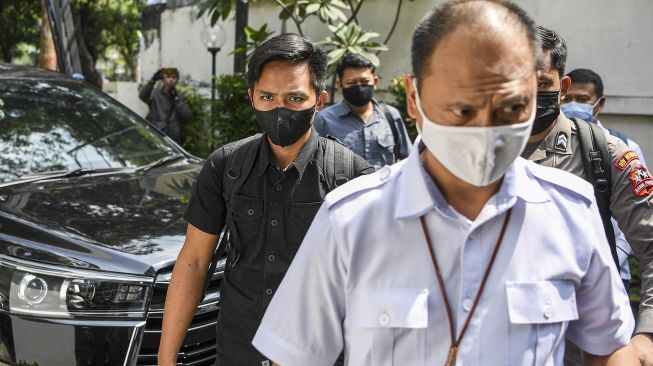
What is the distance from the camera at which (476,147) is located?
4.54 feet

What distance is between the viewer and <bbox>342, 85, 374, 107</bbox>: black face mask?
16.9 feet

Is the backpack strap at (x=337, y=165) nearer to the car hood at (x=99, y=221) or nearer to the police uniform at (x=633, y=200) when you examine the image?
the police uniform at (x=633, y=200)

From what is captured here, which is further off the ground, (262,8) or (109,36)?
(262,8)

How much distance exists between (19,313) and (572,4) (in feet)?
18.8

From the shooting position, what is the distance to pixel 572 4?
271 inches

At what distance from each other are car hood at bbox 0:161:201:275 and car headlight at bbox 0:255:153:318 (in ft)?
0.15

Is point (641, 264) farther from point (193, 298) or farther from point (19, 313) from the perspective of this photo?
point (19, 313)

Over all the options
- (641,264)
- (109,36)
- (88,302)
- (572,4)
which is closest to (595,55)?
(572,4)

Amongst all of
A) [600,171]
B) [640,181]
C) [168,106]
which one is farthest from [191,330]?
[168,106]

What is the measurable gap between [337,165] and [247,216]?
0.34 m

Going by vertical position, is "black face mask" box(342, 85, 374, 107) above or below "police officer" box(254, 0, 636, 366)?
below

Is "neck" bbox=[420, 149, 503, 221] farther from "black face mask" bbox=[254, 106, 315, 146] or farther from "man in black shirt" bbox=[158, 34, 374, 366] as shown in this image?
"black face mask" bbox=[254, 106, 315, 146]

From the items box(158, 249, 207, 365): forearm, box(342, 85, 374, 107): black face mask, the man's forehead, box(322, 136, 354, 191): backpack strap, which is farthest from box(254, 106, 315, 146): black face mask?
→ box(342, 85, 374, 107): black face mask

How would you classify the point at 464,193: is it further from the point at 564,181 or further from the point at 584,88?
the point at 584,88
